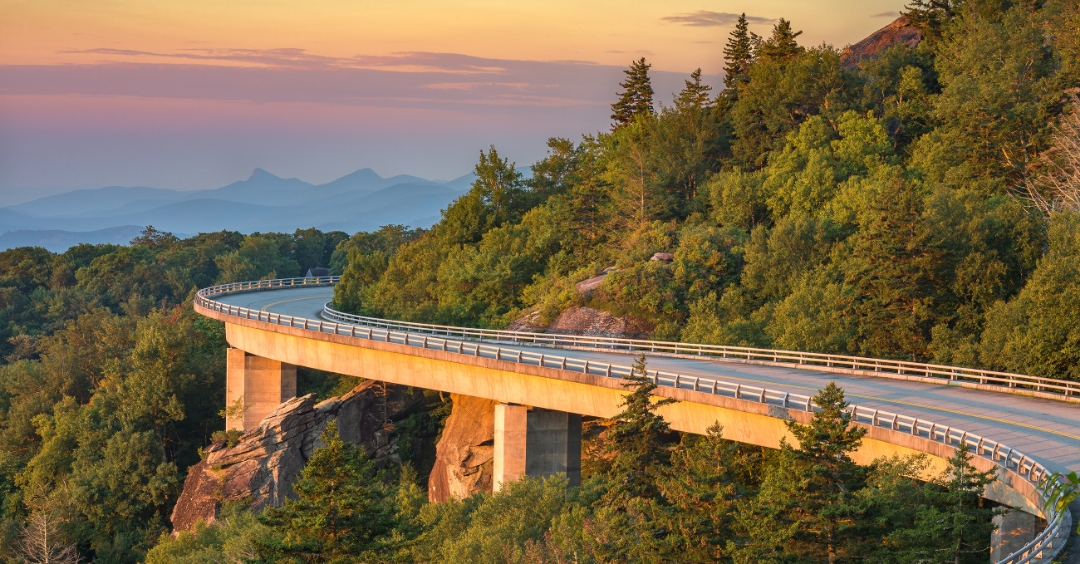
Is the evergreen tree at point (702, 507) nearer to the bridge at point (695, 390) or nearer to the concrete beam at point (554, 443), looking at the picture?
the bridge at point (695, 390)

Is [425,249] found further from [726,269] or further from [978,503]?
[978,503]

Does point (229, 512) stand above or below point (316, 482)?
below

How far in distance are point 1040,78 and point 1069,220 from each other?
65.8ft

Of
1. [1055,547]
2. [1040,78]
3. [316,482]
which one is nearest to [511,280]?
[1040,78]

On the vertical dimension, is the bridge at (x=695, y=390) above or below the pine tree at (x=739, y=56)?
below

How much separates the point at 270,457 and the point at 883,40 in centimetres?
6639

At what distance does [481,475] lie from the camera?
158 ft

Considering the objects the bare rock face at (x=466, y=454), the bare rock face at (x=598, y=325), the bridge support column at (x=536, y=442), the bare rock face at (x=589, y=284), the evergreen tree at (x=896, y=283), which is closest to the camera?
the bridge support column at (x=536, y=442)

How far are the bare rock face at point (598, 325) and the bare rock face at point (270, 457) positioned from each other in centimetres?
1160

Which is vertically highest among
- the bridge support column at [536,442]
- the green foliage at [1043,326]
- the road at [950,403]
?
the green foliage at [1043,326]

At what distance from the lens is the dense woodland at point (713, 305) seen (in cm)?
2359

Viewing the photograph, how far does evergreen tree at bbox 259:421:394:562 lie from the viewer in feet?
77.9

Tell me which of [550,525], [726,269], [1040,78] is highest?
[1040,78]

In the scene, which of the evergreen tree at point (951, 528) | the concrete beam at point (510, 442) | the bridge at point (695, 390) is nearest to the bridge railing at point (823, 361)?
the bridge at point (695, 390)
